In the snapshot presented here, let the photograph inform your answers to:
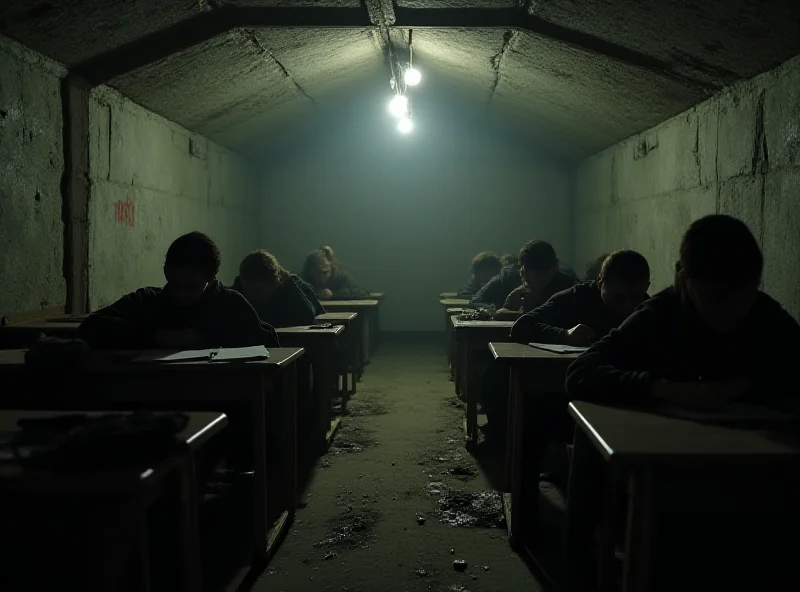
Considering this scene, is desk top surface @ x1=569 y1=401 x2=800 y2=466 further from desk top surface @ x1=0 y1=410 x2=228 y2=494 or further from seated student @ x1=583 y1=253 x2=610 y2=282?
seated student @ x1=583 y1=253 x2=610 y2=282

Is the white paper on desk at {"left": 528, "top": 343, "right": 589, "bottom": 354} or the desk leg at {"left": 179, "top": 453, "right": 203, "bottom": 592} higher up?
the white paper on desk at {"left": 528, "top": 343, "right": 589, "bottom": 354}

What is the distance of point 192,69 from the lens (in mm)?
5586

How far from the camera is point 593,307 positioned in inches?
145

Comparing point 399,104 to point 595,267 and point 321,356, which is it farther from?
point 321,356

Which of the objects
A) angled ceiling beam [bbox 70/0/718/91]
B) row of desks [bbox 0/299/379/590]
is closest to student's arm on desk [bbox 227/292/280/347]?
row of desks [bbox 0/299/379/590]

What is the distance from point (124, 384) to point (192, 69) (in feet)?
11.7

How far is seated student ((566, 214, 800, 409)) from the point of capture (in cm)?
209

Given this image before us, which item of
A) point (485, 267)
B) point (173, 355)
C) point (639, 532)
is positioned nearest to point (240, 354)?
point (173, 355)

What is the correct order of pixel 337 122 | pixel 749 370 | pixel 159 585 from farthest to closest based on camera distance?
1. pixel 337 122
2. pixel 749 370
3. pixel 159 585

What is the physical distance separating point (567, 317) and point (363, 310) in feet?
13.6

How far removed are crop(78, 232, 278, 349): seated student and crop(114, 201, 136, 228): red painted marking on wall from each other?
7.29 ft

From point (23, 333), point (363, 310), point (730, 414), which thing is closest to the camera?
point (730, 414)

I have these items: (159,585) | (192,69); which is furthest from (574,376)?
(192,69)

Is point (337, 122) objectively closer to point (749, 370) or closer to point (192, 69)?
point (192, 69)
